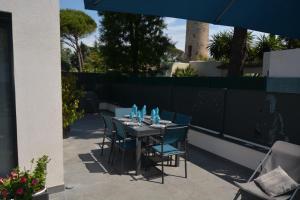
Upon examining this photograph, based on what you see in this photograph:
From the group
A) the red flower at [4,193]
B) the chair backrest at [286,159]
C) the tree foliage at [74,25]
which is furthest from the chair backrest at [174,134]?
the tree foliage at [74,25]

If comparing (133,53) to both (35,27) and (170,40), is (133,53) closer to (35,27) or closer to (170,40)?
(170,40)

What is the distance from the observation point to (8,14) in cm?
321

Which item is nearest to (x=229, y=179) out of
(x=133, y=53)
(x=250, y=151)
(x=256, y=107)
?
(x=250, y=151)

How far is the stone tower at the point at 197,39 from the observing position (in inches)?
1251

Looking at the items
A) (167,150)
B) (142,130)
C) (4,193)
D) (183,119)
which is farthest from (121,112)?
(4,193)

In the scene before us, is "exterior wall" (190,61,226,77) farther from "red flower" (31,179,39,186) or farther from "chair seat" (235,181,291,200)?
"red flower" (31,179,39,186)

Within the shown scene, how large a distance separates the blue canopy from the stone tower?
28087 mm

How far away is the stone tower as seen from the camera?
31.8 m

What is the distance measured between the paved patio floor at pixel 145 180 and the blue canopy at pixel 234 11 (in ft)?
8.00

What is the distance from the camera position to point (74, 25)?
92.0ft

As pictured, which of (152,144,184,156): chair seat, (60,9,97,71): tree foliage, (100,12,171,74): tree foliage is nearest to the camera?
(152,144,184,156): chair seat

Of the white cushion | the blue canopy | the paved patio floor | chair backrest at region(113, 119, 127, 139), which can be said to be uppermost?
the blue canopy

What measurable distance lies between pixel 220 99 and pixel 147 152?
199 centimetres

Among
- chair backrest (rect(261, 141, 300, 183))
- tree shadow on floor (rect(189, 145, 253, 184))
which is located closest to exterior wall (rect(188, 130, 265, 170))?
tree shadow on floor (rect(189, 145, 253, 184))
